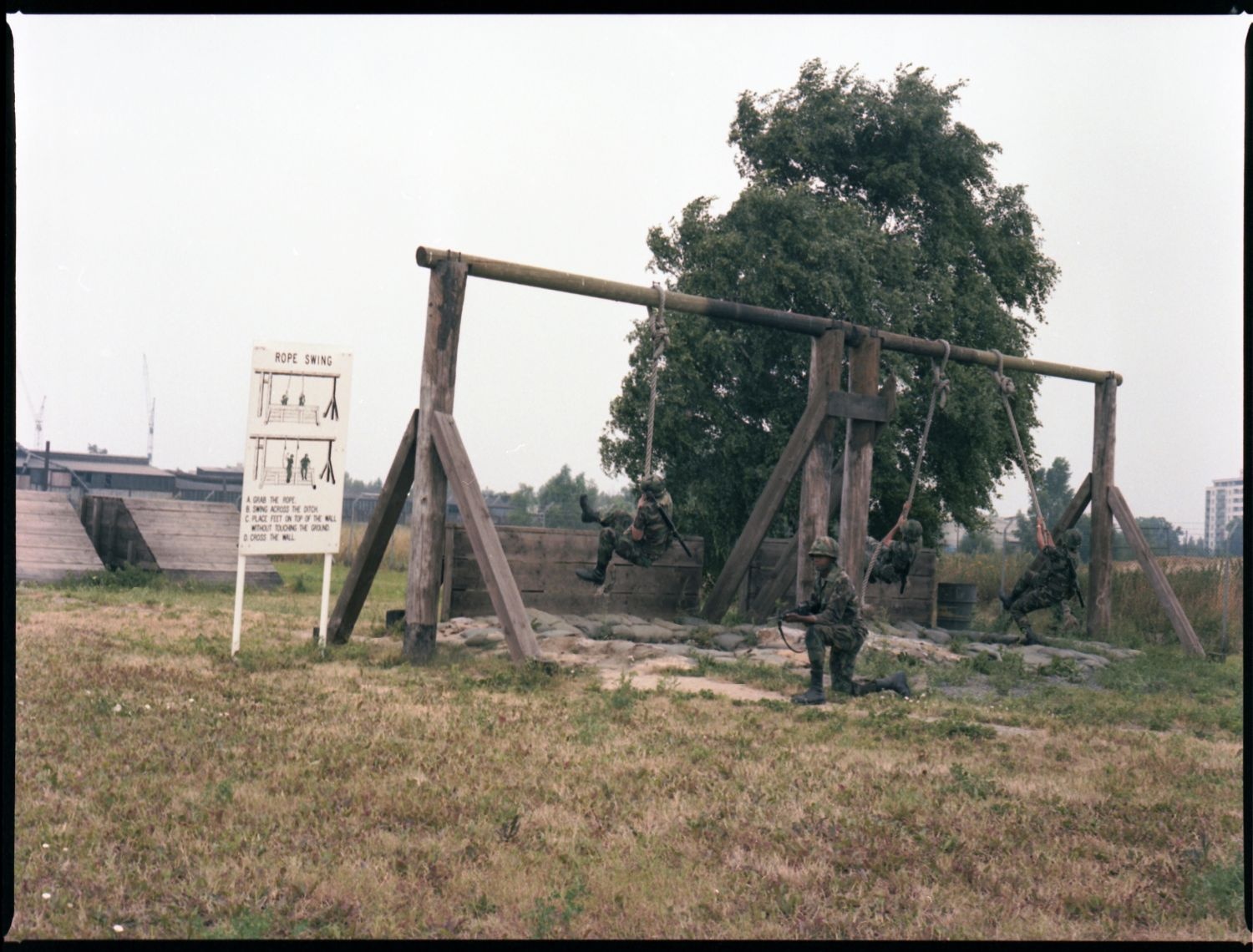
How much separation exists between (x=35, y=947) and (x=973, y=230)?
65.6 feet

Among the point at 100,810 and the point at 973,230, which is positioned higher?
the point at 973,230

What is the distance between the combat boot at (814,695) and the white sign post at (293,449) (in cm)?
429

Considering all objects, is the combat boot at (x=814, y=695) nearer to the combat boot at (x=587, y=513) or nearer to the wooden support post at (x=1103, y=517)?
the combat boot at (x=587, y=513)

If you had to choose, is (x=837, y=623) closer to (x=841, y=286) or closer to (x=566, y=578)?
(x=566, y=578)

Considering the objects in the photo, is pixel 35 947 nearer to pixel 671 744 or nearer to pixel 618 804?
pixel 618 804

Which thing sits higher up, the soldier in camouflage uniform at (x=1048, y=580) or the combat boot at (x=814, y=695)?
the soldier in camouflage uniform at (x=1048, y=580)

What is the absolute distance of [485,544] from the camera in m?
9.59

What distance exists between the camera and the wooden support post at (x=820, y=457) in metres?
12.4

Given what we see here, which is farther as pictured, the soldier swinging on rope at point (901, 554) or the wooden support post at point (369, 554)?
the soldier swinging on rope at point (901, 554)

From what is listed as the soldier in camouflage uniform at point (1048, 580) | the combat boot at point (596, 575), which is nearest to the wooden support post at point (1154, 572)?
the soldier in camouflage uniform at point (1048, 580)

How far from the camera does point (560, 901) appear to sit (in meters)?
4.41

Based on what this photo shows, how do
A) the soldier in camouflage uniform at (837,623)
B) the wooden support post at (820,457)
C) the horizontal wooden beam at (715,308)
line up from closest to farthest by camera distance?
the soldier in camouflage uniform at (837,623) → the horizontal wooden beam at (715,308) → the wooden support post at (820,457)

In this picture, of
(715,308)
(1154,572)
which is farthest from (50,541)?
(1154,572)

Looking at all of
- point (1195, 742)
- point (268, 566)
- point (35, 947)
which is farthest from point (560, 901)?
point (268, 566)
